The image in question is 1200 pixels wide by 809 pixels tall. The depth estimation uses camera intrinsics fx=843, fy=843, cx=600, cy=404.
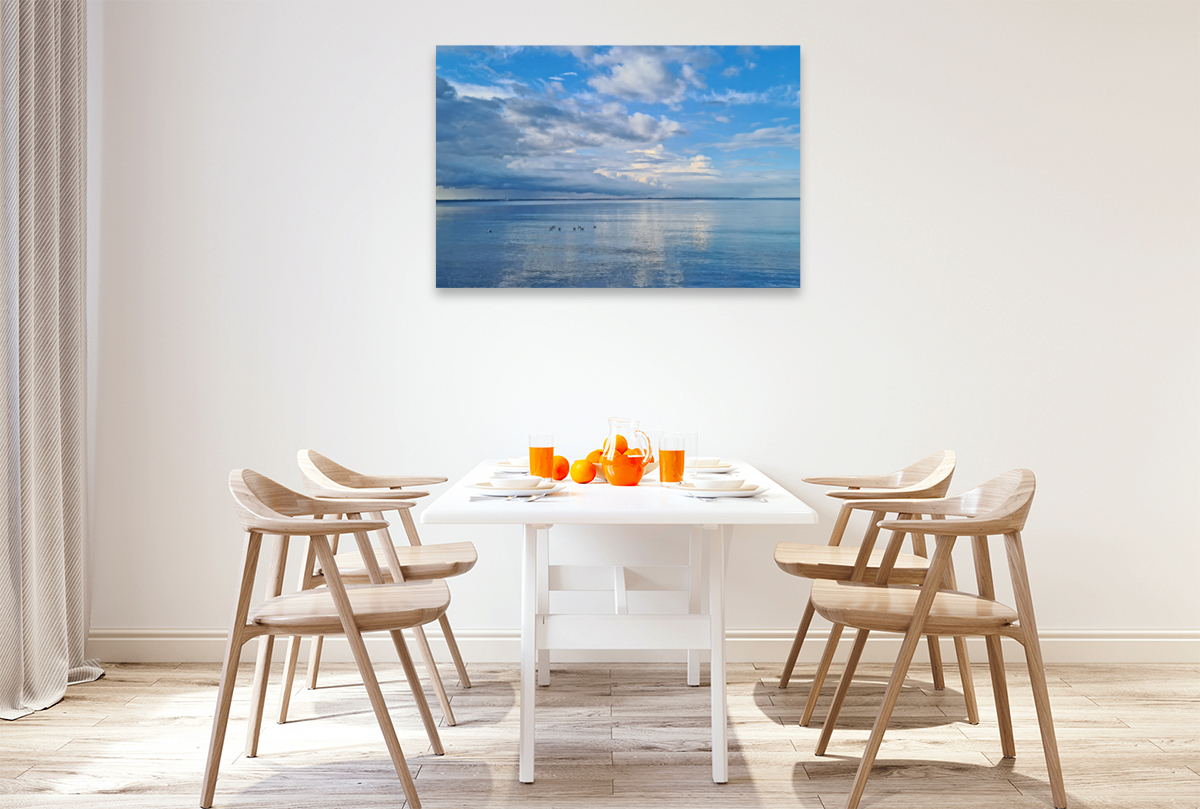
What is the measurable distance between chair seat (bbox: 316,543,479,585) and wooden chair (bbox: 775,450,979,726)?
3.16 ft

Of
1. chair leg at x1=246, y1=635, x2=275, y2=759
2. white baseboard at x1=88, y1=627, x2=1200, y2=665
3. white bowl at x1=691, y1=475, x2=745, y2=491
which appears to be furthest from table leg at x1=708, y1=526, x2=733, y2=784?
chair leg at x1=246, y1=635, x2=275, y2=759

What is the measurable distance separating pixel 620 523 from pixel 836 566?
0.83 metres

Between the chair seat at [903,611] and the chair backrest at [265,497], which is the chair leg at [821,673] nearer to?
the chair seat at [903,611]

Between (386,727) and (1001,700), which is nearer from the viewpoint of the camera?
(386,727)

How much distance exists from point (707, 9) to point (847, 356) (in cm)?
137

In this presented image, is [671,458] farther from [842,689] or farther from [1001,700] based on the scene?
[1001,700]

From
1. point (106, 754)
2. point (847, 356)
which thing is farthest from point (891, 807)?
point (106, 754)

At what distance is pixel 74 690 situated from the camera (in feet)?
9.11

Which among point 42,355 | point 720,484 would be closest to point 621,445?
point 720,484

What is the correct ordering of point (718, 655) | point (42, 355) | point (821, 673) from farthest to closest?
point (42, 355) < point (821, 673) < point (718, 655)

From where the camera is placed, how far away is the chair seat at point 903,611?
1956mm

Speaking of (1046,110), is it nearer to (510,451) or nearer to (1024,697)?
(1024,697)

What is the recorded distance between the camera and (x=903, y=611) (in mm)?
2016

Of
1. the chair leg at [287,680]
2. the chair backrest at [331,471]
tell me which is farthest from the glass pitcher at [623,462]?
the chair leg at [287,680]
